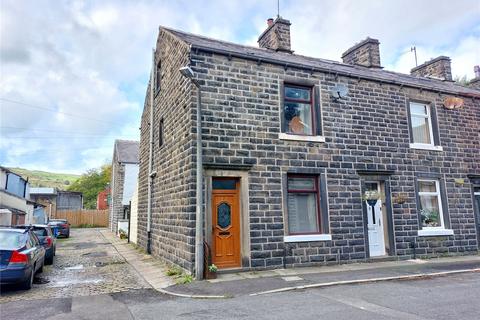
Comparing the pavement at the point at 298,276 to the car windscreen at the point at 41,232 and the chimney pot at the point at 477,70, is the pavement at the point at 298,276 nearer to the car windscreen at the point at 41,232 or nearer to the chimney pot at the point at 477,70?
the car windscreen at the point at 41,232

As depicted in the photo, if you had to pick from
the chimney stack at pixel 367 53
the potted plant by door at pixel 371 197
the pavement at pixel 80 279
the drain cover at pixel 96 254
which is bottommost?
the pavement at pixel 80 279

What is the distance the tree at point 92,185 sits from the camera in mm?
59425

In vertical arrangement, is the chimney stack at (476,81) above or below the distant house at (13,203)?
above

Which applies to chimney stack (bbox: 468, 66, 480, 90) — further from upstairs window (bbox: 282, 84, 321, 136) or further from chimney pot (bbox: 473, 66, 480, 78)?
upstairs window (bbox: 282, 84, 321, 136)

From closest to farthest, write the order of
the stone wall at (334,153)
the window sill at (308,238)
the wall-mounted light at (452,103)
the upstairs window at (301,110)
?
the stone wall at (334,153), the window sill at (308,238), the upstairs window at (301,110), the wall-mounted light at (452,103)

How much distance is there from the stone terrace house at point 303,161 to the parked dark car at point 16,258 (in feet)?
12.2

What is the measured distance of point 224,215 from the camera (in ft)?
33.2

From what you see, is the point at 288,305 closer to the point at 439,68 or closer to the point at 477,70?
the point at 439,68

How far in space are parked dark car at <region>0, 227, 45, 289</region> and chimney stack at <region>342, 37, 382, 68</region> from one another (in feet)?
48.3

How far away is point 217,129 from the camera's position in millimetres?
10273

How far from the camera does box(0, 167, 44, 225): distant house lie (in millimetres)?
18953

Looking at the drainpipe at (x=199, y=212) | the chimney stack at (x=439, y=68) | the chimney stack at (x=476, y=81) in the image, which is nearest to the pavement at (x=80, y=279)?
the drainpipe at (x=199, y=212)

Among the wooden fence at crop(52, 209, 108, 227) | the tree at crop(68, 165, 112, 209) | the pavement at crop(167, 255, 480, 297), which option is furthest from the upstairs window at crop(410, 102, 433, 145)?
the tree at crop(68, 165, 112, 209)

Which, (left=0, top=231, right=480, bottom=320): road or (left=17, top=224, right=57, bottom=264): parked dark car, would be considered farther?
(left=17, top=224, right=57, bottom=264): parked dark car
